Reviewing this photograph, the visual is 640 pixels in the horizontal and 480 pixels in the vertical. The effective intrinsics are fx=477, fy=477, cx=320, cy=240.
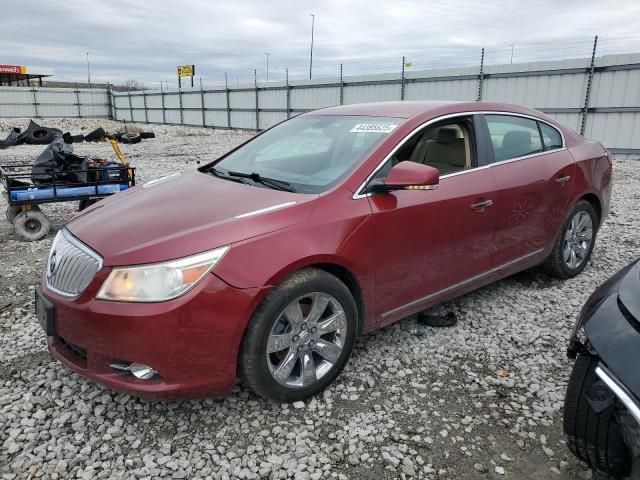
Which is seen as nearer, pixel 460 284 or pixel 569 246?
pixel 460 284

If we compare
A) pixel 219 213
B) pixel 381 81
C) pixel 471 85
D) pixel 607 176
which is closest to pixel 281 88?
pixel 381 81

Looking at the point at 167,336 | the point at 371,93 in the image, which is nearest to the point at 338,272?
the point at 167,336

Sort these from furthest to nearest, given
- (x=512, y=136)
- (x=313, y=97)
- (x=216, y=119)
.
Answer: (x=216, y=119) < (x=313, y=97) < (x=512, y=136)

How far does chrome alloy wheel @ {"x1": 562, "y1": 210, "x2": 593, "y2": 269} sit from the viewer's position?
A: 4344mm

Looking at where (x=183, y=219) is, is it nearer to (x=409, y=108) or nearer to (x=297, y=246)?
(x=297, y=246)

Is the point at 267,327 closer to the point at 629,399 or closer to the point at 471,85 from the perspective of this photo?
the point at 629,399

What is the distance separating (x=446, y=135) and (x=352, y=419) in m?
2.12

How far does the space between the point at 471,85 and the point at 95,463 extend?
16767 mm

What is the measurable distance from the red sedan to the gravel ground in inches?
10.8

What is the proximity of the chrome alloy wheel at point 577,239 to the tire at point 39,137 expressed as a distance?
21.4m

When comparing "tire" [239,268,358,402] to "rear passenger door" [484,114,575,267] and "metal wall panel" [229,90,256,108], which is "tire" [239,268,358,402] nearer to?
"rear passenger door" [484,114,575,267]

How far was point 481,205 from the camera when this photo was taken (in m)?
3.38

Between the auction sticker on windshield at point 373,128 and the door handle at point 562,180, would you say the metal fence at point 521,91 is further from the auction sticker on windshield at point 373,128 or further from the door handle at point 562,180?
the auction sticker on windshield at point 373,128

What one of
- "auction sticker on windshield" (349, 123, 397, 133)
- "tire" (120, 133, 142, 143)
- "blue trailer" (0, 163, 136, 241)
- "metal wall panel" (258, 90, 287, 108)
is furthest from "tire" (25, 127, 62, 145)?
"auction sticker on windshield" (349, 123, 397, 133)
